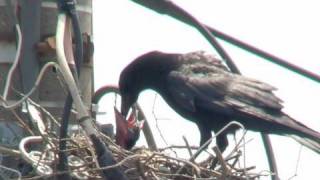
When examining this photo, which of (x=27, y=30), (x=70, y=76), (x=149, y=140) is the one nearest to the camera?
(x=70, y=76)

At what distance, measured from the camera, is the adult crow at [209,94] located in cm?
780

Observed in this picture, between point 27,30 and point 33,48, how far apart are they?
0.11 metres

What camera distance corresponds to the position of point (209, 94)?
325 inches

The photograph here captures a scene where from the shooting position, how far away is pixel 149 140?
7336 millimetres

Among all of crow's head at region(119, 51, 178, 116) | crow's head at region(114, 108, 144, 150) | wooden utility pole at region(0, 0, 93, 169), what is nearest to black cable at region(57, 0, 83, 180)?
wooden utility pole at region(0, 0, 93, 169)

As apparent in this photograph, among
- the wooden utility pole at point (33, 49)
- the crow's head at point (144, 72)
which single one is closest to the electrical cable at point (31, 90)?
the wooden utility pole at point (33, 49)

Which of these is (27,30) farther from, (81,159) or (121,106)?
(121,106)

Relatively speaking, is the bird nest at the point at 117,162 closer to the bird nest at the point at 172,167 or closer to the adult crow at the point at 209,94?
the bird nest at the point at 172,167

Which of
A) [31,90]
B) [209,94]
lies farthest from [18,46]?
[209,94]

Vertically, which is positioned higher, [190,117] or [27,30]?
[27,30]

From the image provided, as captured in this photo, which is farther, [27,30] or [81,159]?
[27,30]

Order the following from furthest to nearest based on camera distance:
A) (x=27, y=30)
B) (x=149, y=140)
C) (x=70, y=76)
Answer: (x=149, y=140) < (x=27, y=30) < (x=70, y=76)

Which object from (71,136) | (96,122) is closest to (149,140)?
(96,122)

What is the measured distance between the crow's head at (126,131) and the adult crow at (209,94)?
32.3 inches
